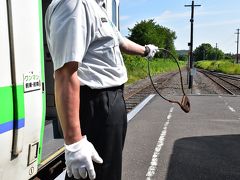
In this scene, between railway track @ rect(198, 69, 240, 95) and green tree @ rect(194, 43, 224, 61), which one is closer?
railway track @ rect(198, 69, 240, 95)

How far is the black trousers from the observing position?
6.79 feet

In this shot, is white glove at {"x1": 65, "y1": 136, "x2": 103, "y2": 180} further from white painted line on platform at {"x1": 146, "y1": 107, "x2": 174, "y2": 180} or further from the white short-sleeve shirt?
white painted line on platform at {"x1": 146, "y1": 107, "x2": 174, "y2": 180}

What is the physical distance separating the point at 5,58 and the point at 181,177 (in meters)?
3.16

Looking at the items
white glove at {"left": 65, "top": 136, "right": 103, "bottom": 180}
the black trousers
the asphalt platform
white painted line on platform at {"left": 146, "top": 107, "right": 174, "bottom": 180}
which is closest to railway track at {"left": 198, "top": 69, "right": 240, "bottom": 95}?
the asphalt platform

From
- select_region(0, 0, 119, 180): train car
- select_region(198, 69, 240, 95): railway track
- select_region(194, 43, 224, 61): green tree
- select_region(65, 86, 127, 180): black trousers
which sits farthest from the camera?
select_region(194, 43, 224, 61): green tree

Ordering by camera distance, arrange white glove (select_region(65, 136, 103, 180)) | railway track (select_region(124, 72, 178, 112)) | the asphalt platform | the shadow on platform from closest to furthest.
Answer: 1. white glove (select_region(65, 136, 103, 180))
2. the shadow on platform
3. the asphalt platform
4. railway track (select_region(124, 72, 178, 112))

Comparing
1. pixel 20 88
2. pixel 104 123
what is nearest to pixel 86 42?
pixel 104 123

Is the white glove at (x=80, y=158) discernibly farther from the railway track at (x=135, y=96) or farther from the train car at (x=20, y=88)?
the railway track at (x=135, y=96)

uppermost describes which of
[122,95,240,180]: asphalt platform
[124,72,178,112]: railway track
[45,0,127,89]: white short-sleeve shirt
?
[45,0,127,89]: white short-sleeve shirt

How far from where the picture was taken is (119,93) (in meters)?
2.21

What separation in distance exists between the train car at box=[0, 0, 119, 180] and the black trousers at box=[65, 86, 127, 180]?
35.6 inches

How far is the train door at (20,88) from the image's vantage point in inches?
109

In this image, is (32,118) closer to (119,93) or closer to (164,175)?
(119,93)

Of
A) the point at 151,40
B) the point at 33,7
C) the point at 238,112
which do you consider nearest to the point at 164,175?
the point at 33,7
